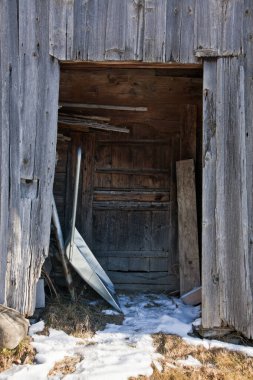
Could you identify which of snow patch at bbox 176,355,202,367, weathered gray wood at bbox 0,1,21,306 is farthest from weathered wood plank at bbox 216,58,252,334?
weathered gray wood at bbox 0,1,21,306

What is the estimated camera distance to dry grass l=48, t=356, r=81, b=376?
3.62 metres

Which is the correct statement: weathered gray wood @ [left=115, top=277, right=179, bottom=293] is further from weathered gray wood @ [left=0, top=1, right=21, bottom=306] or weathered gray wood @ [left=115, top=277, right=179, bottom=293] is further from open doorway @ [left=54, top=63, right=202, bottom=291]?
weathered gray wood @ [left=0, top=1, right=21, bottom=306]

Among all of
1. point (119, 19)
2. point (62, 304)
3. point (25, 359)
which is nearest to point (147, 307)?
point (62, 304)

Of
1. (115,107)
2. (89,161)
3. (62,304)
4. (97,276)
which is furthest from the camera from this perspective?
(89,161)

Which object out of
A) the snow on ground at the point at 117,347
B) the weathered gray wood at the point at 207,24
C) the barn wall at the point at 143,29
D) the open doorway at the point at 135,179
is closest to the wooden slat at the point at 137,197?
the open doorway at the point at 135,179

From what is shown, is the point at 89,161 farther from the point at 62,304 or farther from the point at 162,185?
the point at 62,304

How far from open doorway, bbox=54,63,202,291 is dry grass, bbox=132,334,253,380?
6.92 feet

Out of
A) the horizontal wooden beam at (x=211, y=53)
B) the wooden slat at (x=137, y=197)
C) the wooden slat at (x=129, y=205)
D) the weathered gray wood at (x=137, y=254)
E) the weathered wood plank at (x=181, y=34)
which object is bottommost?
the weathered gray wood at (x=137, y=254)

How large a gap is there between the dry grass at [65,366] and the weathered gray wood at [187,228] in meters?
2.43

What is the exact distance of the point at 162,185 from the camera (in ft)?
21.1

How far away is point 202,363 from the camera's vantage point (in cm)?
385

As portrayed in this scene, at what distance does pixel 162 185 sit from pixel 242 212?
2.28m

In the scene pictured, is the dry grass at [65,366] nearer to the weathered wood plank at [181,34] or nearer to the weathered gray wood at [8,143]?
the weathered gray wood at [8,143]

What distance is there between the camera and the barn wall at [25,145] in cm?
427
